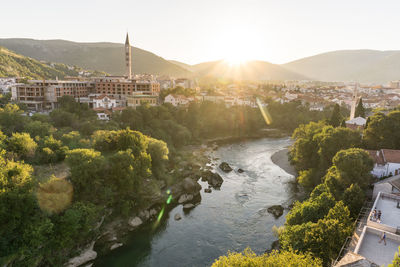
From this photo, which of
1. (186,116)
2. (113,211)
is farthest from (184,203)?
(186,116)

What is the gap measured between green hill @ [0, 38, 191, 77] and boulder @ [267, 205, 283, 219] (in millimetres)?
122850

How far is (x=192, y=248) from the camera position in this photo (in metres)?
18.7

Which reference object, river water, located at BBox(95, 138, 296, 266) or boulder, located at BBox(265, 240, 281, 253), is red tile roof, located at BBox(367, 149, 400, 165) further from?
boulder, located at BBox(265, 240, 281, 253)

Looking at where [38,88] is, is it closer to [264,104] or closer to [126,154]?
[126,154]

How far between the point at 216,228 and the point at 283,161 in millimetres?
19479

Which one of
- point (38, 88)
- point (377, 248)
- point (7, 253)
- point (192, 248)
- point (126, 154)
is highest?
point (38, 88)

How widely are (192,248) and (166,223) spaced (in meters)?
3.97

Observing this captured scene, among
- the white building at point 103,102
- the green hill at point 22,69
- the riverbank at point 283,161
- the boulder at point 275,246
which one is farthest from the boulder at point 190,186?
the green hill at point 22,69

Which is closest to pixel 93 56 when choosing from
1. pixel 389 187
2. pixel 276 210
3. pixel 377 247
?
pixel 276 210

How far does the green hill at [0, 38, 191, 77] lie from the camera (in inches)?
5517

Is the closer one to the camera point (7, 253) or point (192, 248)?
point (7, 253)

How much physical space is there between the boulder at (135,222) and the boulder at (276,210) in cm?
1086

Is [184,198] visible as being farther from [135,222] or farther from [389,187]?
[389,187]

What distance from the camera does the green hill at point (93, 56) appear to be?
140125 millimetres
